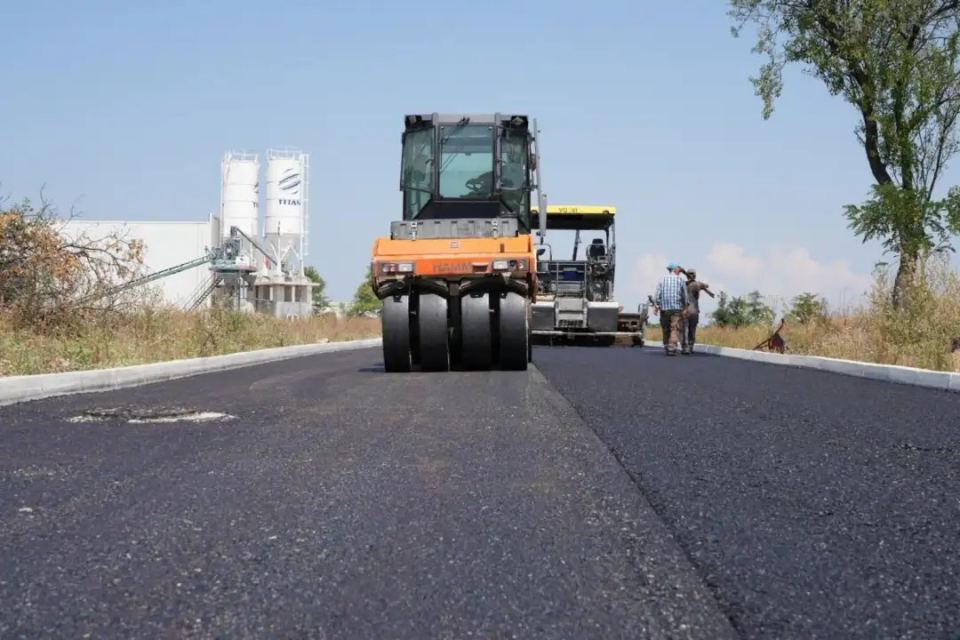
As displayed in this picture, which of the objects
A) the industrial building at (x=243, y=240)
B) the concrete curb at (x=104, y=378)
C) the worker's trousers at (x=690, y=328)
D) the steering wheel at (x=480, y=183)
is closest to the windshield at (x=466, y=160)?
the steering wheel at (x=480, y=183)

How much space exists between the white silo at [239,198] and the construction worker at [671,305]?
156 feet

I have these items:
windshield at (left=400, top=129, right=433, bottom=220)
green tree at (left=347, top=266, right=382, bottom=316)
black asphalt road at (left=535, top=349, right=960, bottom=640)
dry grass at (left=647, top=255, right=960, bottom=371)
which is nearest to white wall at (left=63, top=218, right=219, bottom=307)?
green tree at (left=347, top=266, right=382, bottom=316)

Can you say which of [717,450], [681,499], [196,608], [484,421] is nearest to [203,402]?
[484,421]

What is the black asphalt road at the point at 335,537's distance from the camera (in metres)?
2.77

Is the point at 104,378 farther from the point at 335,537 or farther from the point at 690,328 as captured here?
the point at 690,328

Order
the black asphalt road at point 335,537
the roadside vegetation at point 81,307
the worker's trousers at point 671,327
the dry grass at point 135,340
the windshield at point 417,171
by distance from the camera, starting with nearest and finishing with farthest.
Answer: the black asphalt road at point 335,537 → the dry grass at point 135,340 → the roadside vegetation at point 81,307 → the windshield at point 417,171 → the worker's trousers at point 671,327

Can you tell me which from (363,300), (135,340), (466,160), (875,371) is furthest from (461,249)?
(363,300)

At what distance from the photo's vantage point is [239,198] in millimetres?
63594

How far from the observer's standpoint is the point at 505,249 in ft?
43.1

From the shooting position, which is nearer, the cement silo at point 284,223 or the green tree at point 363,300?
the cement silo at point 284,223

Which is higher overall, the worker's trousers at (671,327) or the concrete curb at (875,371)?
the worker's trousers at (671,327)

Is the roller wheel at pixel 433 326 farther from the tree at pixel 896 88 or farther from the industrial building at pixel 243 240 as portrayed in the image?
the industrial building at pixel 243 240

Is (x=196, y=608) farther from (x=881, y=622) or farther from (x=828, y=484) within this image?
(x=828, y=484)

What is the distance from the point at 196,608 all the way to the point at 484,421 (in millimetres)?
4541
